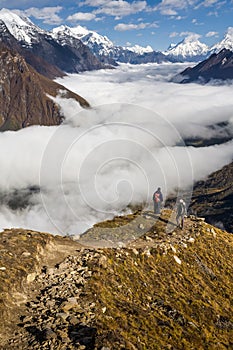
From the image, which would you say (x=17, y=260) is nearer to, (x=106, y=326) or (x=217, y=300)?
(x=106, y=326)

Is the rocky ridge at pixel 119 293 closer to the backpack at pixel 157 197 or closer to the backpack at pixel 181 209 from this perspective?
the backpack at pixel 181 209

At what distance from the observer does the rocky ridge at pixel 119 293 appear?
61.3 ft

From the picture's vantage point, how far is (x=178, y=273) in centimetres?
2920

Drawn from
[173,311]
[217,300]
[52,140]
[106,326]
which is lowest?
[217,300]

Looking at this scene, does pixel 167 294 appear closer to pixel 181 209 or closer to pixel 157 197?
pixel 181 209

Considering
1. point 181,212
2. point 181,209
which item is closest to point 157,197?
point 181,209

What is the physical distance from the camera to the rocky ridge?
18.7m

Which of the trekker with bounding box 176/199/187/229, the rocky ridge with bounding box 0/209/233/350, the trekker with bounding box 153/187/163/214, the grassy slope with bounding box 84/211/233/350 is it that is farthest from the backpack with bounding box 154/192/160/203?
the rocky ridge with bounding box 0/209/233/350

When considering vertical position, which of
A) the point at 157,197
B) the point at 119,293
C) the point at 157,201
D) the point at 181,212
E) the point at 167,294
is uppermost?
the point at 157,197

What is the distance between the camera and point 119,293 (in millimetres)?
23578

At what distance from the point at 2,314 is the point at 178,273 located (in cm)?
1473

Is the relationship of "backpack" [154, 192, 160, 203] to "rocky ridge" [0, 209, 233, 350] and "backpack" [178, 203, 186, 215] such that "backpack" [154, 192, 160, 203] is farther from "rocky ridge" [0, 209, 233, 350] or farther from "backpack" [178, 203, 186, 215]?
"rocky ridge" [0, 209, 233, 350]

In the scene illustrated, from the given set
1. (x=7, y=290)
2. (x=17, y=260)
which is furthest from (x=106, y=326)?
(x=17, y=260)

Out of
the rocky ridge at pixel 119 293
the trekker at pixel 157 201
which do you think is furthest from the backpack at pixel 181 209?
the trekker at pixel 157 201
